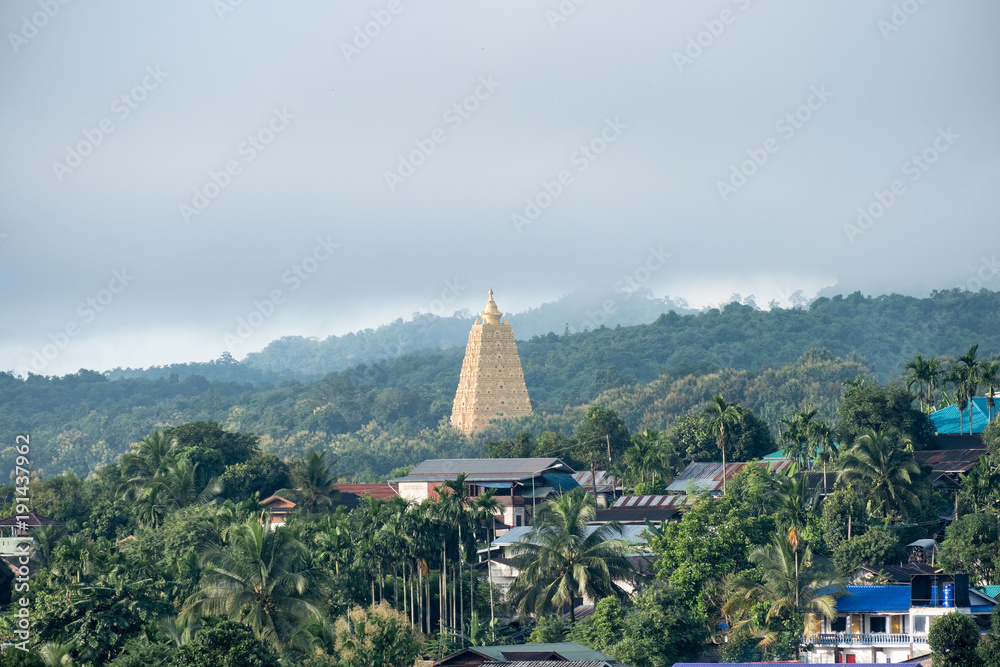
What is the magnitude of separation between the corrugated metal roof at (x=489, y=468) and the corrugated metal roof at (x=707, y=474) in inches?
245

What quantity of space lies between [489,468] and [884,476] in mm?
23078

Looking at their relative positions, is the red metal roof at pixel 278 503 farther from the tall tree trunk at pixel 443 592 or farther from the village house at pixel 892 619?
the village house at pixel 892 619

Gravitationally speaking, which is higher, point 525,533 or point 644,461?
point 644,461

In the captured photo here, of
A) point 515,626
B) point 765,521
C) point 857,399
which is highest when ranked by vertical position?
point 857,399

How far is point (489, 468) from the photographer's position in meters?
79.2

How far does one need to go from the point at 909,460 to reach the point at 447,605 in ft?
68.1

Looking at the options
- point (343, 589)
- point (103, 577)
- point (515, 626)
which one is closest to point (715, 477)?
point (515, 626)

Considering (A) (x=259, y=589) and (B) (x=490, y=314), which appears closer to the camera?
(A) (x=259, y=589)

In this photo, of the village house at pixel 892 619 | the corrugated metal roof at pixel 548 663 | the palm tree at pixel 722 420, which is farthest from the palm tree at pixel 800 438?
the corrugated metal roof at pixel 548 663

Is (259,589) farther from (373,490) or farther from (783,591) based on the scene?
(373,490)

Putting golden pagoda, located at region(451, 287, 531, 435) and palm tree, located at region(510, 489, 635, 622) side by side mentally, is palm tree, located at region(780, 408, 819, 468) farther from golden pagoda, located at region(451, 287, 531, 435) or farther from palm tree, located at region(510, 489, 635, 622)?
golden pagoda, located at region(451, 287, 531, 435)

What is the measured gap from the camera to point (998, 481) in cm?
6272

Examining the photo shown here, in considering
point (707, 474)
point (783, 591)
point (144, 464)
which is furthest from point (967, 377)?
point (144, 464)

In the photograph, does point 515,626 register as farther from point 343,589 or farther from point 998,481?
point 998,481
